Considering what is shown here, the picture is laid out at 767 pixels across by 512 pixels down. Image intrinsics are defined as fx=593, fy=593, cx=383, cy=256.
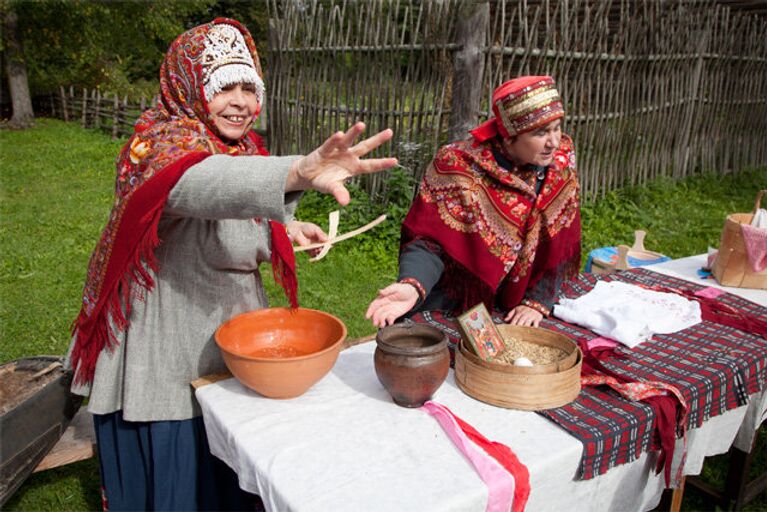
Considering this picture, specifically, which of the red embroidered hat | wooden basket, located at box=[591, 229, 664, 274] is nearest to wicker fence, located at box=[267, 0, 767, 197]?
wooden basket, located at box=[591, 229, 664, 274]

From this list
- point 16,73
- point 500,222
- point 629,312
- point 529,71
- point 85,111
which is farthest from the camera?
point 16,73

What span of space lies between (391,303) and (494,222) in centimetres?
63

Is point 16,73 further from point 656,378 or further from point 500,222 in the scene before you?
point 656,378

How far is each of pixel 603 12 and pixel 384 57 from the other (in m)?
2.33

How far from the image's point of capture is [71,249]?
588cm

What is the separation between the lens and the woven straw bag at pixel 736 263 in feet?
8.96

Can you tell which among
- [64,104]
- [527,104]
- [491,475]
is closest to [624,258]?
[527,104]

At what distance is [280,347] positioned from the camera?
6.30 ft

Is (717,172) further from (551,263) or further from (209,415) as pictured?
(209,415)

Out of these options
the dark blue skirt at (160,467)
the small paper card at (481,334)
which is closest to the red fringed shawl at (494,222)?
the small paper card at (481,334)

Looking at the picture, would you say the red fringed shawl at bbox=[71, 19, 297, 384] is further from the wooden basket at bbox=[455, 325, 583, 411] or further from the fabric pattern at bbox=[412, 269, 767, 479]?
the fabric pattern at bbox=[412, 269, 767, 479]

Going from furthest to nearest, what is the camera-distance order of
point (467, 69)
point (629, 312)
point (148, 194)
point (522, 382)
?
point (467, 69), point (629, 312), point (522, 382), point (148, 194)

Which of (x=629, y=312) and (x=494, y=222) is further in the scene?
(x=494, y=222)

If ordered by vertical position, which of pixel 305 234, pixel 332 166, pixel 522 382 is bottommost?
pixel 522 382
